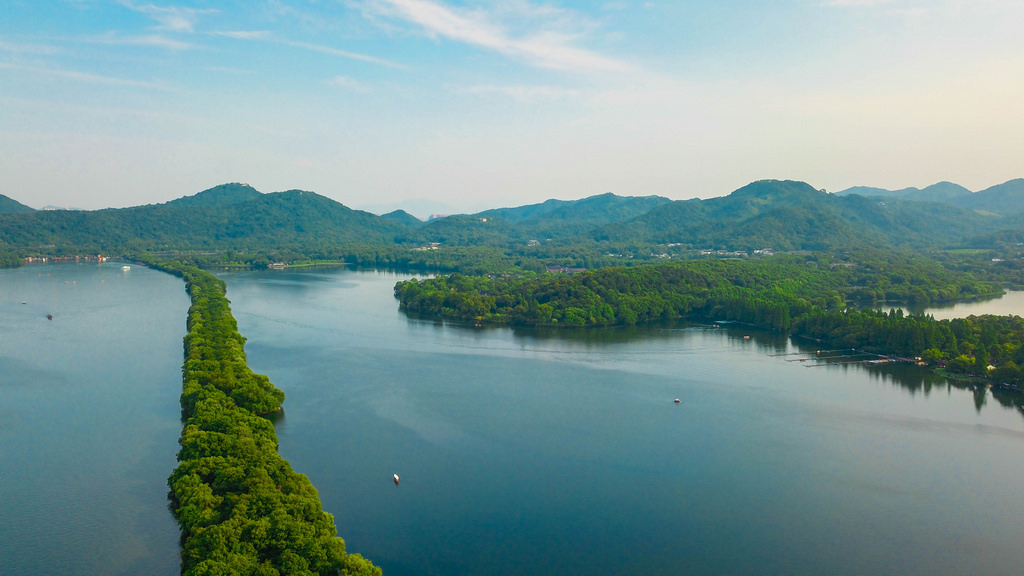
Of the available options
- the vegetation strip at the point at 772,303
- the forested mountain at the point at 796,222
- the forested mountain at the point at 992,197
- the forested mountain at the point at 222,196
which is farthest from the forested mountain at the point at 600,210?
the vegetation strip at the point at 772,303

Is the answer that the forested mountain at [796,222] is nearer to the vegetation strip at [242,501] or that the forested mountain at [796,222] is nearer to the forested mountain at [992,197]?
the forested mountain at [992,197]

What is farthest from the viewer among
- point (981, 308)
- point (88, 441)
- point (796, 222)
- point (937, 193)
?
point (937, 193)

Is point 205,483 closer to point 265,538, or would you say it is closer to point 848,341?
point 265,538

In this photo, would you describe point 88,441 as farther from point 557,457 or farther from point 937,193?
point 937,193

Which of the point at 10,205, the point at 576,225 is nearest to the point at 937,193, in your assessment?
the point at 576,225

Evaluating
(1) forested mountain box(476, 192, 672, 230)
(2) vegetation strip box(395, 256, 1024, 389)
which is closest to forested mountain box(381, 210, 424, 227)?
(1) forested mountain box(476, 192, 672, 230)

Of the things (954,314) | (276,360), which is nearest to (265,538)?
(276,360)
